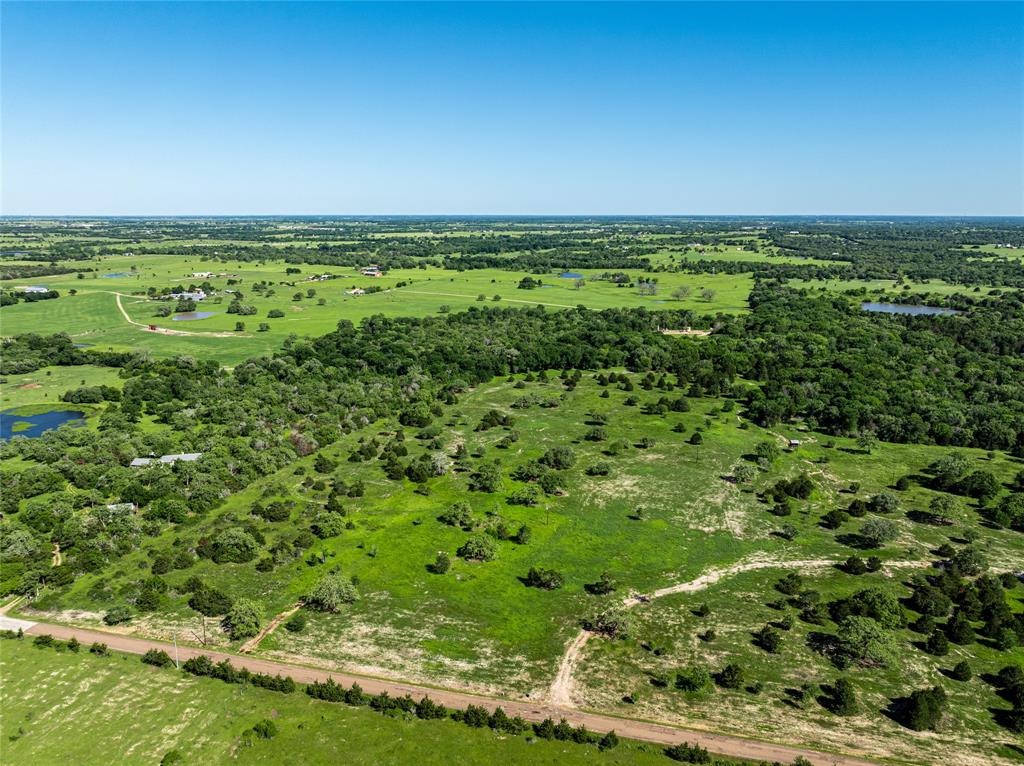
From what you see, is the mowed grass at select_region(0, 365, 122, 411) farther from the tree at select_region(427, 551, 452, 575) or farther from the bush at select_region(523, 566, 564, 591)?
the bush at select_region(523, 566, 564, 591)

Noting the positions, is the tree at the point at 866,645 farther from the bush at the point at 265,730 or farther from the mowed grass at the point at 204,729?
the bush at the point at 265,730

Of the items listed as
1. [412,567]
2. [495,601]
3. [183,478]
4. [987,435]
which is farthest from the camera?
[987,435]

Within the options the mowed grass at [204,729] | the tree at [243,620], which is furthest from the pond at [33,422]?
the tree at [243,620]

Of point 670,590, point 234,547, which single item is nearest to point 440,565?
point 234,547

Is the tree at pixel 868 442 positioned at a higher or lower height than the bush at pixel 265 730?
higher

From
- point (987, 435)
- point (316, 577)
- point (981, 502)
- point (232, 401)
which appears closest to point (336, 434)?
point (232, 401)

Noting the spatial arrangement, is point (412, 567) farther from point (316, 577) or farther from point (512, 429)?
point (512, 429)

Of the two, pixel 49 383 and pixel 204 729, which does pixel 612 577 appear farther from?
pixel 49 383
